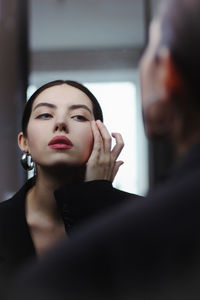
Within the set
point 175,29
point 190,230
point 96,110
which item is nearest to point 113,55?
point 96,110

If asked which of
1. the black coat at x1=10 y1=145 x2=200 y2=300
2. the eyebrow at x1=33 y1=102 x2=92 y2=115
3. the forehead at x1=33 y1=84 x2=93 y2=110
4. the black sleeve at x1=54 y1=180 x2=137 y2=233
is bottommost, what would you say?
the black coat at x1=10 y1=145 x2=200 y2=300

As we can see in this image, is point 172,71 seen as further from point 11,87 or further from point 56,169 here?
point 11,87

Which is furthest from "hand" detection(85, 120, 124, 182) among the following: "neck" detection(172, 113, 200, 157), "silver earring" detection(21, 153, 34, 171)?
"neck" detection(172, 113, 200, 157)

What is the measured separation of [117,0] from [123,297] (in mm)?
1066

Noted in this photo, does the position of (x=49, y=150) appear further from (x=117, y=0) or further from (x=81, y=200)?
(x=117, y=0)

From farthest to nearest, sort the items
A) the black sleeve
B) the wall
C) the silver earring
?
the wall < the silver earring < the black sleeve

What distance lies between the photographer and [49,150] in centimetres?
80

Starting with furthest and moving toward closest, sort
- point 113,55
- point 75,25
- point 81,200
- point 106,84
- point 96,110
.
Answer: point 75,25 < point 113,55 < point 106,84 < point 96,110 < point 81,200

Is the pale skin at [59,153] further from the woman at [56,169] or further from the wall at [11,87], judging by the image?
the wall at [11,87]

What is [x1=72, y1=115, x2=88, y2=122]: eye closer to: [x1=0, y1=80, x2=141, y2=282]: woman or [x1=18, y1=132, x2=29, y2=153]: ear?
[x1=0, y1=80, x2=141, y2=282]: woman

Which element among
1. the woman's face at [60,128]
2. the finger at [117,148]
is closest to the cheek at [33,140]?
the woman's face at [60,128]

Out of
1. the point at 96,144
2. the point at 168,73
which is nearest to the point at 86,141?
the point at 96,144

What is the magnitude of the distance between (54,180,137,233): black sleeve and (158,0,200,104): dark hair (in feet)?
1.13

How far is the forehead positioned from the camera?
32.5 inches
